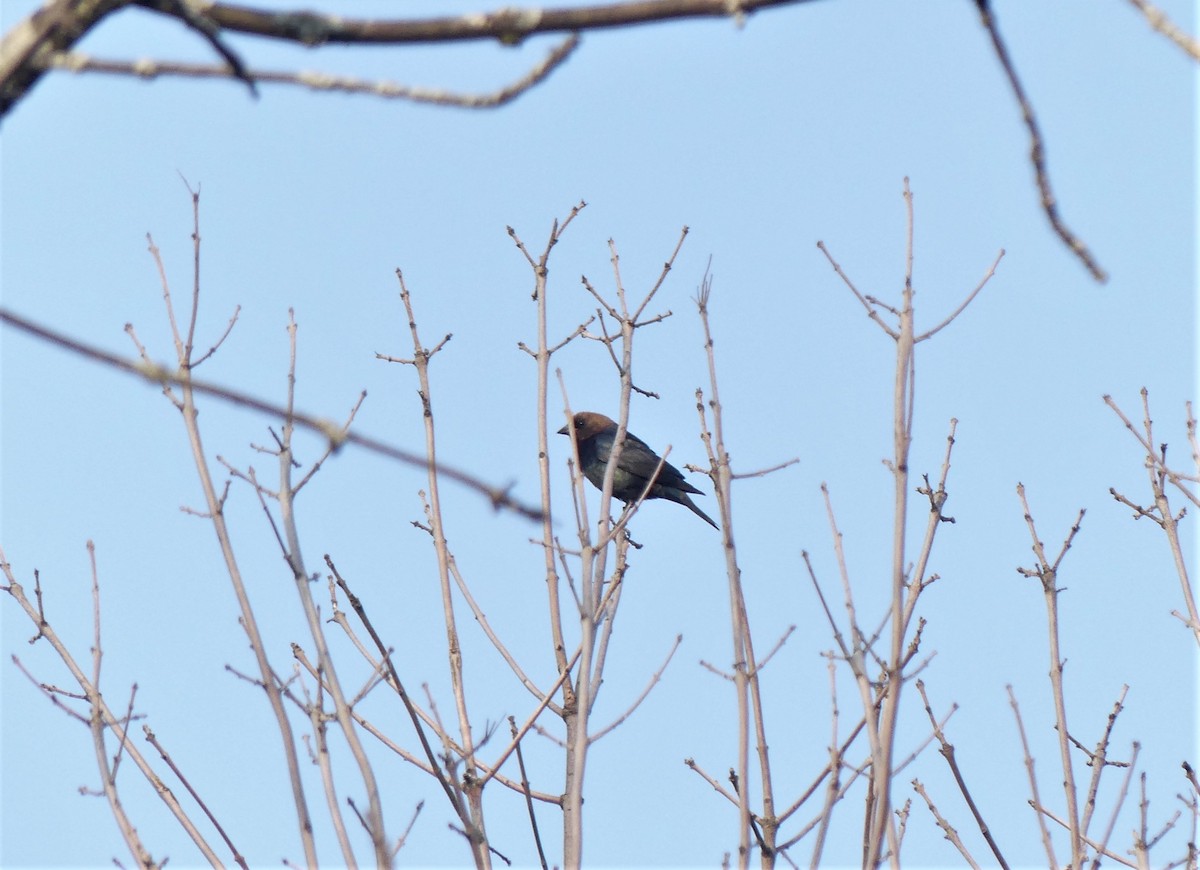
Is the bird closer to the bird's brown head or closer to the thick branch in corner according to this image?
the bird's brown head

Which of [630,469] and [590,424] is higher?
[590,424]

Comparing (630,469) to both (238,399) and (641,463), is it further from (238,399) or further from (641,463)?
(238,399)

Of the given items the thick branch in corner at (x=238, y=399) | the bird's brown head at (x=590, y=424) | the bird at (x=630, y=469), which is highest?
the bird's brown head at (x=590, y=424)

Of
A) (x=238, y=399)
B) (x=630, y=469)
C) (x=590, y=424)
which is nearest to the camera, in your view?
(x=238, y=399)

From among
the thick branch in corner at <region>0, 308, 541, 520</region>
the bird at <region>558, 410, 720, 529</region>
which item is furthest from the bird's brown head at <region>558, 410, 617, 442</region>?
the thick branch in corner at <region>0, 308, 541, 520</region>

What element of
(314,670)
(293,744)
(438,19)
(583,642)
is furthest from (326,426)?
(314,670)

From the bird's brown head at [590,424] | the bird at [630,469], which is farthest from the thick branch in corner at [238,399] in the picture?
the bird's brown head at [590,424]

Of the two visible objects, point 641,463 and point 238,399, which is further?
point 641,463

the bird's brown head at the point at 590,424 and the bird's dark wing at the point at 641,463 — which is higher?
the bird's brown head at the point at 590,424

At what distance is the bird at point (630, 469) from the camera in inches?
404

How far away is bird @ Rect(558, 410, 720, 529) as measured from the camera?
1026 cm

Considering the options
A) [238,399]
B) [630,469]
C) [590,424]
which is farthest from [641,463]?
[238,399]

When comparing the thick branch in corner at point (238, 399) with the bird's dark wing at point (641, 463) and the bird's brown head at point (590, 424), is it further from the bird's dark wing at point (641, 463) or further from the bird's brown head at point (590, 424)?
the bird's brown head at point (590, 424)

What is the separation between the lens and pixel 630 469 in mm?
10281
